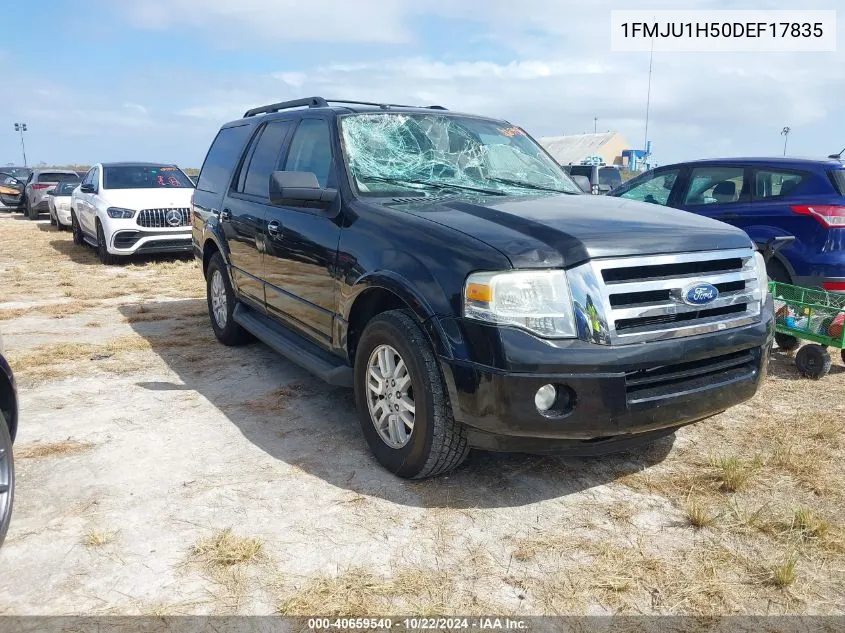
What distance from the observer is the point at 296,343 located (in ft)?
15.1

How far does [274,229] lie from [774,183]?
15.0 ft

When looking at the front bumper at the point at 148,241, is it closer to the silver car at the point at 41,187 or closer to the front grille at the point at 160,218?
the front grille at the point at 160,218

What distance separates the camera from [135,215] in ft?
36.9

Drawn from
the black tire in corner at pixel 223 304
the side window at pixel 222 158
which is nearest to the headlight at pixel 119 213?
the side window at pixel 222 158

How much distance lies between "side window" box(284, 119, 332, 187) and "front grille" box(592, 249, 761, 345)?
6.35 feet

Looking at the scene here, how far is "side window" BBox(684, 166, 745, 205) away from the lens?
21.6ft

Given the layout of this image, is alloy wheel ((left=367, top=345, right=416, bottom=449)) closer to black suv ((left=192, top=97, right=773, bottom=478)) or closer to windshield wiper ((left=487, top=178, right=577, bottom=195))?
black suv ((left=192, top=97, right=773, bottom=478))

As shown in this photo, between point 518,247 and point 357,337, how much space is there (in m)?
1.26

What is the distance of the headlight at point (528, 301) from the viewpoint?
2857 mm

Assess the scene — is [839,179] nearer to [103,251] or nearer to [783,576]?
[783,576]

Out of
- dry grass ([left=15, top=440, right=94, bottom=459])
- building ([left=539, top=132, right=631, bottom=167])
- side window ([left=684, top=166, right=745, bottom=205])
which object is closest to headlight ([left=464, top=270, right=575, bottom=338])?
dry grass ([left=15, top=440, right=94, bottom=459])

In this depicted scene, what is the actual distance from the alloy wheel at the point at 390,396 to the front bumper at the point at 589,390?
0.36 metres

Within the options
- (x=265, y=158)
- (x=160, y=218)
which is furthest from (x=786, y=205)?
(x=160, y=218)

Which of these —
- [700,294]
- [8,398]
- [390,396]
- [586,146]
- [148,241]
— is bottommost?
[390,396]
